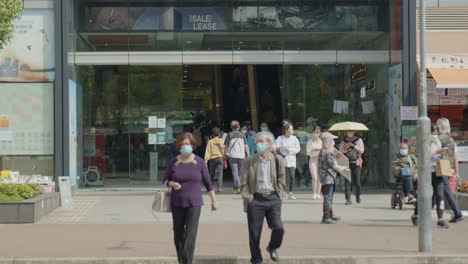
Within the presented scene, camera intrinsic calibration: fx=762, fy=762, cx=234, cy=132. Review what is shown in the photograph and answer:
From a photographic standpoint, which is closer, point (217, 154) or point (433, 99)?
point (217, 154)

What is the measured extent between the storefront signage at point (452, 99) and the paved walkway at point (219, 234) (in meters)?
5.22

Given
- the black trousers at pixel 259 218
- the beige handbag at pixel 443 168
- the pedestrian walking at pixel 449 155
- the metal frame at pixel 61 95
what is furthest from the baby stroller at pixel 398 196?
the metal frame at pixel 61 95

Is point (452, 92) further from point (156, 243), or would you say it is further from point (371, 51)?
point (156, 243)

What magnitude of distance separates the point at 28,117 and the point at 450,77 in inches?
420

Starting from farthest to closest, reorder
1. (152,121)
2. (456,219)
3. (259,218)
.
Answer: (152,121) → (456,219) → (259,218)

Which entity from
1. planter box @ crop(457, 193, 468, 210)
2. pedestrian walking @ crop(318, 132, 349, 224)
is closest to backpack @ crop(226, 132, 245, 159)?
planter box @ crop(457, 193, 468, 210)

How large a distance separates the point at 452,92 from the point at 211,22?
6768 mm

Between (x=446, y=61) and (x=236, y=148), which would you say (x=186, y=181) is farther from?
(x=446, y=61)

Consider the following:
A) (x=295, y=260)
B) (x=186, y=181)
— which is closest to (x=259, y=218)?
(x=295, y=260)

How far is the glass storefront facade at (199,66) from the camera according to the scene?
20250 mm

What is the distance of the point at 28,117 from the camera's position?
62.4ft

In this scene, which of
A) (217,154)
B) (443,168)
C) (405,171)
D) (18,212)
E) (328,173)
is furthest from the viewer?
(217,154)

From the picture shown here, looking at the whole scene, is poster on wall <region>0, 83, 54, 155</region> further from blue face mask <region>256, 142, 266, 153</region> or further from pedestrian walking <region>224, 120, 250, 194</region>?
blue face mask <region>256, 142, 266, 153</region>

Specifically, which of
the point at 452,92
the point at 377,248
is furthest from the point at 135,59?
the point at 377,248
